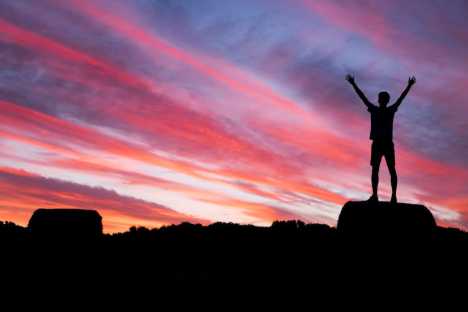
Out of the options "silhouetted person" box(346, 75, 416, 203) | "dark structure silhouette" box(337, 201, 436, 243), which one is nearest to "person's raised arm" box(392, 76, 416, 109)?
"silhouetted person" box(346, 75, 416, 203)

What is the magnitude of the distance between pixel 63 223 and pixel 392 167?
37.4 ft

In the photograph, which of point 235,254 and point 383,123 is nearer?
point 383,123

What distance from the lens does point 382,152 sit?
14484 mm

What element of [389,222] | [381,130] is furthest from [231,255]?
[381,130]

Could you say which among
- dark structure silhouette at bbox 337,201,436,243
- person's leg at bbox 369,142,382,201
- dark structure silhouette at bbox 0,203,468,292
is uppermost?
person's leg at bbox 369,142,382,201

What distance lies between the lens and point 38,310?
1467cm

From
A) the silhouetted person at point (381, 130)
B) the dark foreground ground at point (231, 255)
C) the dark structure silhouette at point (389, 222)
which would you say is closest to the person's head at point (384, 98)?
the silhouetted person at point (381, 130)

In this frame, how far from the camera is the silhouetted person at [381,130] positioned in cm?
1434

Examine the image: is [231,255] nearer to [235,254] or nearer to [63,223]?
[235,254]

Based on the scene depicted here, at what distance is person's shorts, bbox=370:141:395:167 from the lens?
47.3ft

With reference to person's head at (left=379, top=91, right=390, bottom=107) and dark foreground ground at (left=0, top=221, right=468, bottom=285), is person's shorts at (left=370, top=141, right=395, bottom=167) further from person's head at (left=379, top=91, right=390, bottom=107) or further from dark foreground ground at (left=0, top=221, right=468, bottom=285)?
dark foreground ground at (left=0, top=221, right=468, bottom=285)

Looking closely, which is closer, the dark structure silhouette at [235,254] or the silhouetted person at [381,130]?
the dark structure silhouette at [235,254]

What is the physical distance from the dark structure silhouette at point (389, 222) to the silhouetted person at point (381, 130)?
428mm

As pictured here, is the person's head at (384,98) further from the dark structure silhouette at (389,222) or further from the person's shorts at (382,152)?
the dark structure silhouette at (389,222)
